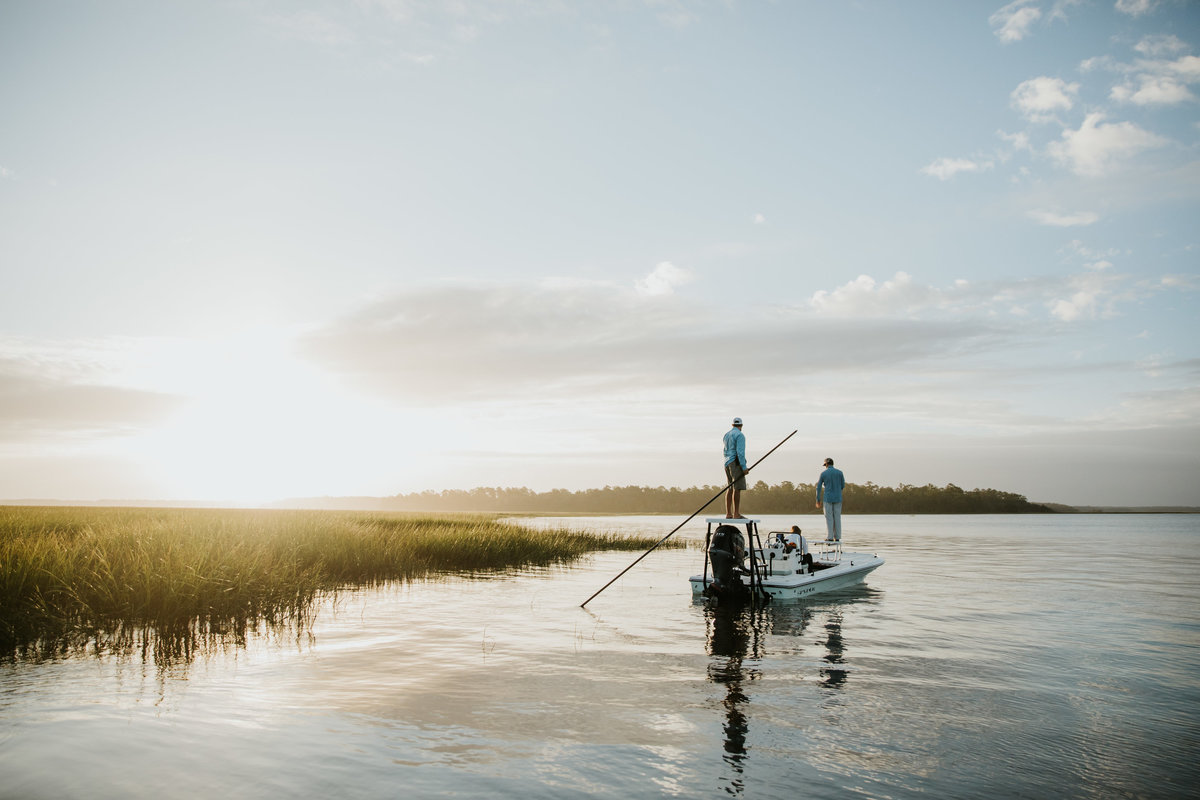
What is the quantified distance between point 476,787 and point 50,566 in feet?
39.5

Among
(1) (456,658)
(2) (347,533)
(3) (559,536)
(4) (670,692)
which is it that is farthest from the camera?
(3) (559,536)

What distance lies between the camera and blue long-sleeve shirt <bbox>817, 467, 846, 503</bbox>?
24.0 m

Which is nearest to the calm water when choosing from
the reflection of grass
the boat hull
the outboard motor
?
the outboard motor

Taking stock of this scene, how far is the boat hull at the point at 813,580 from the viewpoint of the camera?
18.3 meters

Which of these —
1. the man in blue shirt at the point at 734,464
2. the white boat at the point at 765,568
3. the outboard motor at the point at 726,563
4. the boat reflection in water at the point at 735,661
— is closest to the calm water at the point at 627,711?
the boat reflection in water at the point at 735,661

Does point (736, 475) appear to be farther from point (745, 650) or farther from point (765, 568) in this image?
point (745, 650)

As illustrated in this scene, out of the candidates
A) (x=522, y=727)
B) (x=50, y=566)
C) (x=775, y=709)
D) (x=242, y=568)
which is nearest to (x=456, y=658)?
(x=522, y=727)

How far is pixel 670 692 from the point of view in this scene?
31.9 ft

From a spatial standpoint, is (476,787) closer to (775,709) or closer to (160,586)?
(775,709)

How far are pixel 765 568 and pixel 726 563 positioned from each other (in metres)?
2.58

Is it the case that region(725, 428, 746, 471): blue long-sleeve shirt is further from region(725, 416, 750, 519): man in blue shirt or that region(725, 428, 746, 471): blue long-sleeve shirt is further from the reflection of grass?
the reflection of grass

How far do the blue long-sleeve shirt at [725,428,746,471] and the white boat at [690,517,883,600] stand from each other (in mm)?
1599

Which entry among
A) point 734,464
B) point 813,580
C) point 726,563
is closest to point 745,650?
point 726,563

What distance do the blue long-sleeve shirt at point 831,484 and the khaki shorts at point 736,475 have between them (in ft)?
23.1
